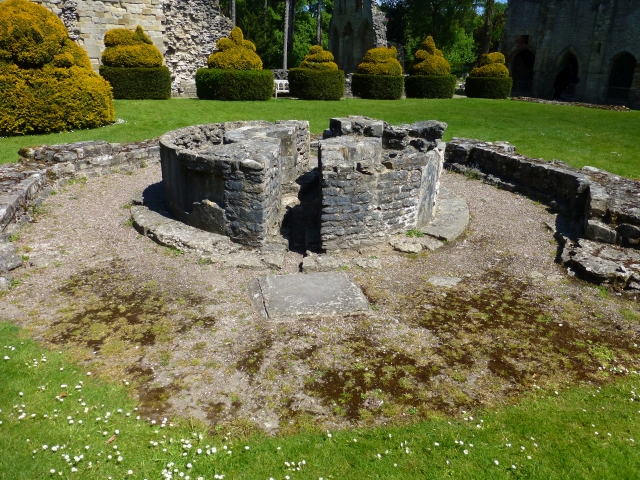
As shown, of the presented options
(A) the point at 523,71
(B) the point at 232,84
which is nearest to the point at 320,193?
(B) the point at 232,84

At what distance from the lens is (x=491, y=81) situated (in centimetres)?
2591

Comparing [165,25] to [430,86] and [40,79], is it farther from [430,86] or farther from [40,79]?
[430,86]

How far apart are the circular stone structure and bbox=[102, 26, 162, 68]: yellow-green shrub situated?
1238cm

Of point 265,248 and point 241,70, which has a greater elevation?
point 241,70

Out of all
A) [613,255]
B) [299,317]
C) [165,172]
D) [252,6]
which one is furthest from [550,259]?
[252,6]

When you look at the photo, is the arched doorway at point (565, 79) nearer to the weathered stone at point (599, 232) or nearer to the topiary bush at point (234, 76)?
the topiary bush at point (234, 76)

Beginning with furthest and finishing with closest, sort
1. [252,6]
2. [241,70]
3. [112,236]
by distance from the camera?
[252,6], [241,70], [112,236]

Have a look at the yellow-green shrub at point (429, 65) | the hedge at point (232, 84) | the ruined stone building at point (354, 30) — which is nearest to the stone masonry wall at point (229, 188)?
the hedge at point (232, 84)

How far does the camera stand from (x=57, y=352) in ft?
15.2

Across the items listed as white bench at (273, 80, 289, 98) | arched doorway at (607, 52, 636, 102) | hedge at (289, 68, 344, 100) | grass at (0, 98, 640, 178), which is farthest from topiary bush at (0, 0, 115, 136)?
arched doorway at (607, 52, 636, 102)

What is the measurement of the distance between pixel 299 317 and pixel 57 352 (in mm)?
2353

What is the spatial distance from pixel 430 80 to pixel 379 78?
3070mm

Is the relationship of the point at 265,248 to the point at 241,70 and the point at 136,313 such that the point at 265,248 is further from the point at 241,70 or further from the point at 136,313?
the point at 241,70

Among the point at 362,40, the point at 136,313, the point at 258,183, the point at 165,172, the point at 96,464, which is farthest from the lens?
the point at 362,40
